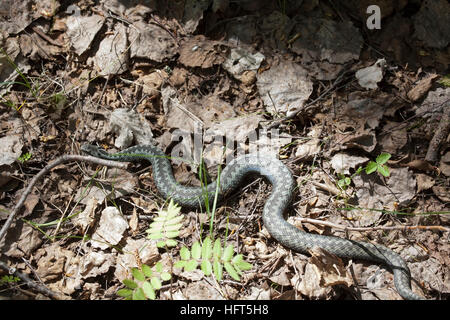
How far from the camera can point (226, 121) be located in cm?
482

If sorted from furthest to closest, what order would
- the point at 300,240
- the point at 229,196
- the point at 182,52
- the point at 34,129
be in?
the point at 182,52 < the point at 34,129 < the point at 229,196 < the point at 300,240

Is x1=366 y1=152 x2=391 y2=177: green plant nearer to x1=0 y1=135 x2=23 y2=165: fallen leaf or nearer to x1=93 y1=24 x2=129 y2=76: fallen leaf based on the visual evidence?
x1=93 y1=24 x2=129 y2=76: fallen leaf

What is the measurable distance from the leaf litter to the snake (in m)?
0.15

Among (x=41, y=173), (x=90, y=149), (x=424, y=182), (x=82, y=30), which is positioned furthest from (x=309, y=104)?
(x=82, y=30)

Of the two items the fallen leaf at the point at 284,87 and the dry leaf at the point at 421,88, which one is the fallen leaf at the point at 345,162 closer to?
the fallen leaf at the point at 284,87

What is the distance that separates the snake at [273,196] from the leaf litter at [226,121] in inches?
5.9

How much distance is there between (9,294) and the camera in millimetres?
3764

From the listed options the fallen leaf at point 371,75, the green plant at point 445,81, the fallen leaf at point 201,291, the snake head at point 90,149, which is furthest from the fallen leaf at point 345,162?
the snake head at point 90,149

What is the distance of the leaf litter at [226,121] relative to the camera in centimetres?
389

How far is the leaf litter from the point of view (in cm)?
389

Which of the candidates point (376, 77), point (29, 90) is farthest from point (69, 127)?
point (376, 77)

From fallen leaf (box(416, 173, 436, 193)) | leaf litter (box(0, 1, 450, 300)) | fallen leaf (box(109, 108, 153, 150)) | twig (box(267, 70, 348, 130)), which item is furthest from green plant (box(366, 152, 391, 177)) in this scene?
fallen leaf (box(109, 108, 153, 150))

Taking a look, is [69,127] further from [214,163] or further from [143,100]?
[214,163]
